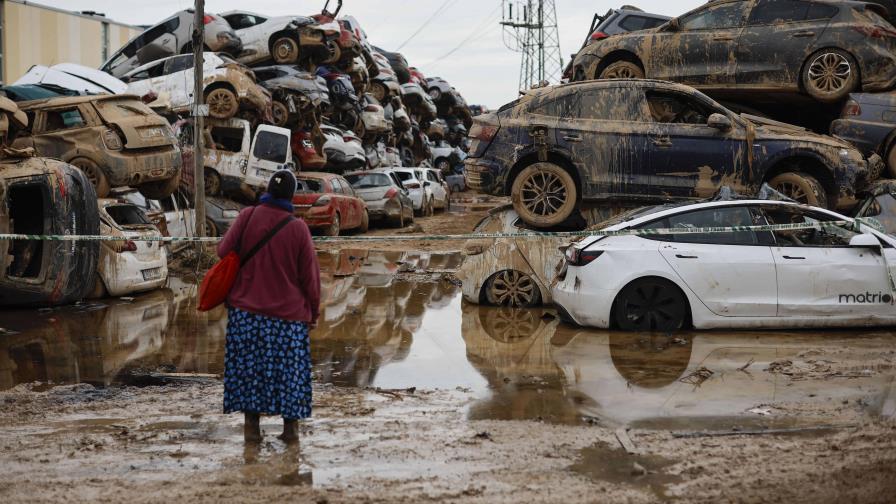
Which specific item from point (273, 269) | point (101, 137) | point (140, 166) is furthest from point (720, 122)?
point (101, 137)

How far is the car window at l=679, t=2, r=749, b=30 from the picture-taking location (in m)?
15.0

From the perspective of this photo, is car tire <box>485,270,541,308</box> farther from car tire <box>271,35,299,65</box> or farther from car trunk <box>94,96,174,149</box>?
car tire <box>271,35,299,65</box>

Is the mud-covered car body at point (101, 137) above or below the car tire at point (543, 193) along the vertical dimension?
above

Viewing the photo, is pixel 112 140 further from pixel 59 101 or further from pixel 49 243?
pixel 49 243

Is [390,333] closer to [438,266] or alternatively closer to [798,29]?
[438,266]

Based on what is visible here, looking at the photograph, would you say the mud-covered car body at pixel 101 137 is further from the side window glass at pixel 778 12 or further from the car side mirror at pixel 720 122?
the side window glass at pixel 778 12

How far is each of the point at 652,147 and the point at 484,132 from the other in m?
2.17

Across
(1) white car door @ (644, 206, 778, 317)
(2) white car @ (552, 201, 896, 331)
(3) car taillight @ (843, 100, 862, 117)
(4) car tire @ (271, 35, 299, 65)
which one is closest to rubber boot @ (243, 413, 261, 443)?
(2) white car @ (552, 201, 896, 331)

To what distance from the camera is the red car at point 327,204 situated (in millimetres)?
21078

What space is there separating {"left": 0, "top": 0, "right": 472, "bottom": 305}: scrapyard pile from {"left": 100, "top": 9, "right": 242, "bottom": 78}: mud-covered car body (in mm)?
34

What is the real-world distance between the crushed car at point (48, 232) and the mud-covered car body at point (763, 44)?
337 inches

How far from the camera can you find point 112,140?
15.1 meters

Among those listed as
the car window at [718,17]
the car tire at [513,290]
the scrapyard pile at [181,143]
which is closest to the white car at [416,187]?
the scrapyard pile at [181,143]

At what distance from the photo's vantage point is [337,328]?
10508 mm
